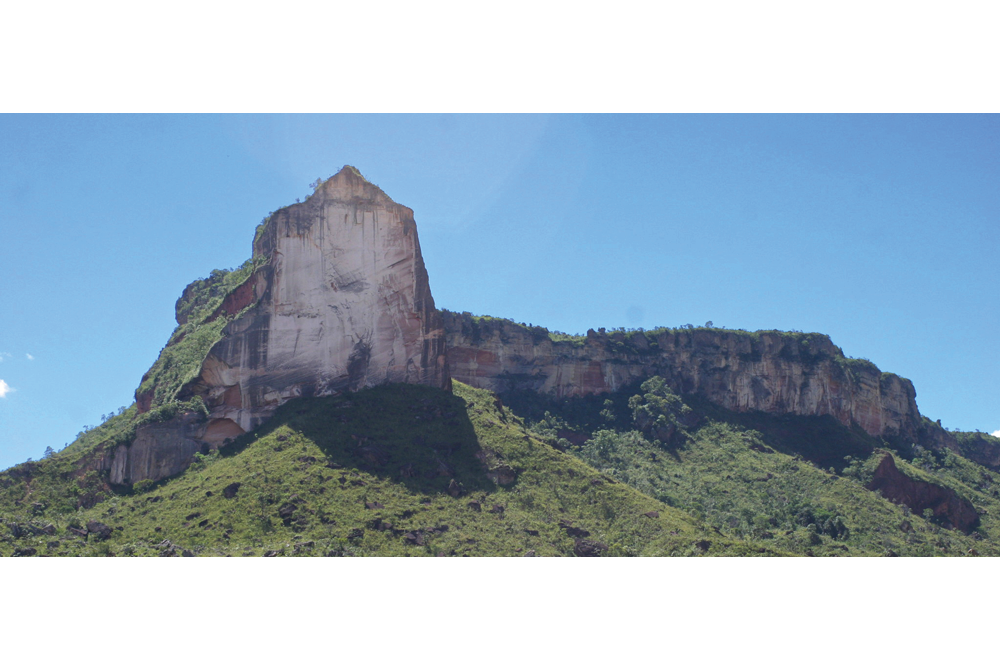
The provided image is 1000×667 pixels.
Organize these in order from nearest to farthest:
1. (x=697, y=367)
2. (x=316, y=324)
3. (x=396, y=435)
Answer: (x=396, y=435) < (x=316, y=324) < (x=697, y=367)

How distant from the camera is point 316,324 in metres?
43.2

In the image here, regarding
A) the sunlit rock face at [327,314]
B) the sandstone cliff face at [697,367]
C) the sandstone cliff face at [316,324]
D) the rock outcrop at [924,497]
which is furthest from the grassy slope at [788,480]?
the sandstone cliff face at [316,324]

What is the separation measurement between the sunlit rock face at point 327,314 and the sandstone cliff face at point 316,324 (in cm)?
5

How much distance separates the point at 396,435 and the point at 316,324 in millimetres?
7546

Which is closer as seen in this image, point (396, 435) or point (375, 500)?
point (375, 500)

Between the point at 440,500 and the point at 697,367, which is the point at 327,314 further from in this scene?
the point at 697,367

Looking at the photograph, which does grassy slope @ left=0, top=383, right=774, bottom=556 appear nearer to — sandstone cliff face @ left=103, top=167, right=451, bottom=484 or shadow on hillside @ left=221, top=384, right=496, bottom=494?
shadow on hillside @ left=221, top=384, right=496, bottom=494

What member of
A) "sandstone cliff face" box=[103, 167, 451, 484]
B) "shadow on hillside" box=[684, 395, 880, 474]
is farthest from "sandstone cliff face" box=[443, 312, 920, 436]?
"sandstone cliff face" box=[103, 167, 451, 484]

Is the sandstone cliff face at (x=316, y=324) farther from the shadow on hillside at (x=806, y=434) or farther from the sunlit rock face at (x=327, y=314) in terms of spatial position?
the shadow on hillside at (x=806, y=434)

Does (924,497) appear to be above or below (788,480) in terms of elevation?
below

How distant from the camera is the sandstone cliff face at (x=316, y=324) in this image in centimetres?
4178

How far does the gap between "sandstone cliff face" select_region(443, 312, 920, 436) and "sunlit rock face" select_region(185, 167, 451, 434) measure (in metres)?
17.6

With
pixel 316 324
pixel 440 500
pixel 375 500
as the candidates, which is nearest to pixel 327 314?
pixel 316 324
